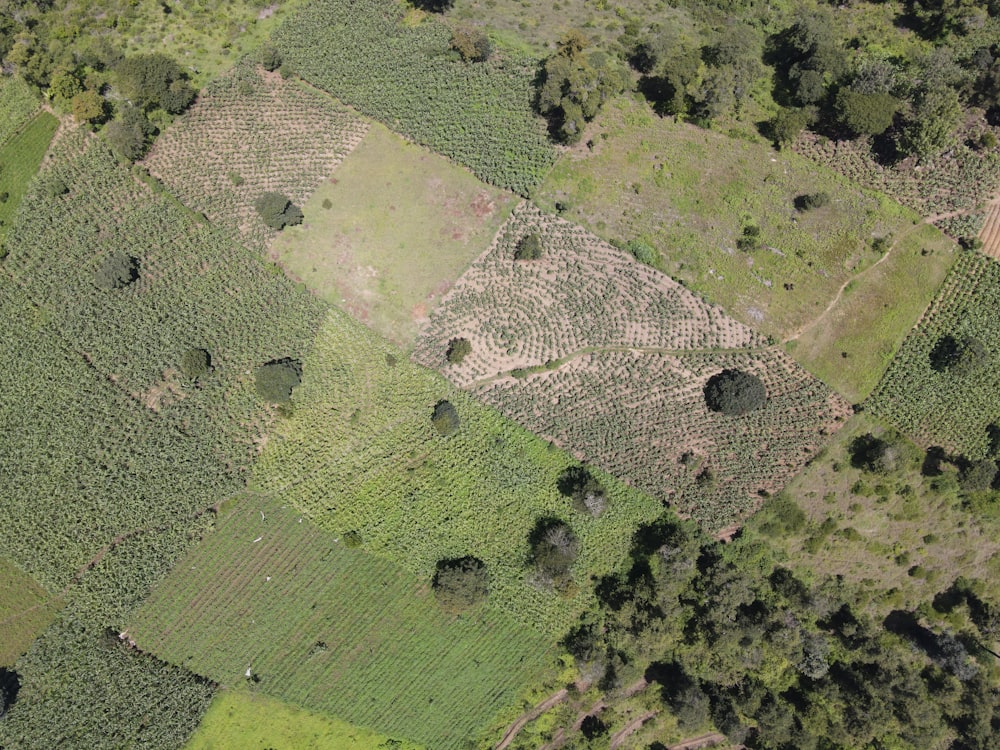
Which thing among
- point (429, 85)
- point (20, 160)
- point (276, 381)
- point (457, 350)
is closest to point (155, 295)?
point (276, 381)

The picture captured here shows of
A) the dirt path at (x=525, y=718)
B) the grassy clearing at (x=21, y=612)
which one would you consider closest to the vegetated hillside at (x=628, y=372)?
the dirt path at (x=525, y=718)

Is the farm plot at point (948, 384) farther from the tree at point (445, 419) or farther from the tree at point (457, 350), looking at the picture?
the tree at point (445, 419)

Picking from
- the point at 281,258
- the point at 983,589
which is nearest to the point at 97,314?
the point at 281,258

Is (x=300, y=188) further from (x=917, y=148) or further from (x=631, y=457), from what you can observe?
(x=917, y=148)

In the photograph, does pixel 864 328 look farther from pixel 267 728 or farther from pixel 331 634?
pixel 267 728

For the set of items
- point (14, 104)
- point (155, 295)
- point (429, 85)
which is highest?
point (429, 85)

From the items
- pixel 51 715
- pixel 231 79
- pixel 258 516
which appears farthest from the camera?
pixel 231 79
